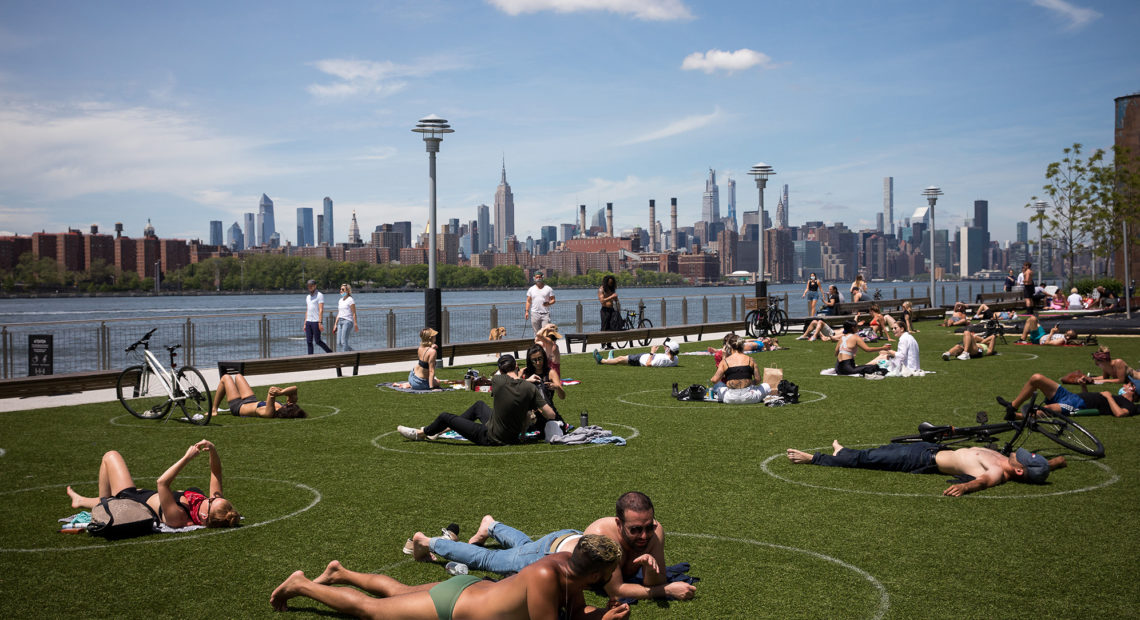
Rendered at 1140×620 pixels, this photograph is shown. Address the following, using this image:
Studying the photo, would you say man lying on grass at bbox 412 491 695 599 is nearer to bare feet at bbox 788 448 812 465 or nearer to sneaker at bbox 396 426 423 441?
bare feet at bbox 788 448 812 465

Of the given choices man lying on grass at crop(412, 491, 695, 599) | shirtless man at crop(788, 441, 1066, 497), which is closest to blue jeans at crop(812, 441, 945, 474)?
shirtless man at crop(788, 441, 1066, 497)

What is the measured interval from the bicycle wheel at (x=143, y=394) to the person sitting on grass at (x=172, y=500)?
20.6 ft

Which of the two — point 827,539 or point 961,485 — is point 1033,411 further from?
point 827,539

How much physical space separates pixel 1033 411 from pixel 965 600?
16.9 feet

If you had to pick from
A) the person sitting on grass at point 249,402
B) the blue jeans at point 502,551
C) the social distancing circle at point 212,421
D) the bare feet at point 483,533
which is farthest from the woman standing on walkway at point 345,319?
the blue jeans at point 502,551

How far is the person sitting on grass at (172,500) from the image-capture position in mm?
7562

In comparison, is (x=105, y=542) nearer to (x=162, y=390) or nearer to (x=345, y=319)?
(x=162, y=390)

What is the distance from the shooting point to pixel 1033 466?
9172 millimetres

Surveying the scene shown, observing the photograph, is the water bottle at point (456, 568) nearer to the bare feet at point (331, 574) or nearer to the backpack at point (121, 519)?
the bare feet at point (331, 574)

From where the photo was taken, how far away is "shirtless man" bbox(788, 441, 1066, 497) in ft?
29.7

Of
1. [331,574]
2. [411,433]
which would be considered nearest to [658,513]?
[331,574]

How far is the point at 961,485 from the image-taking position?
877 cm

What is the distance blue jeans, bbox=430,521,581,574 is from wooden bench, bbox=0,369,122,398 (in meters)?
12.1

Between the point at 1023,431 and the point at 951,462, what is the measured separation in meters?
1.64
